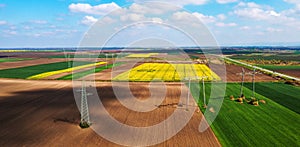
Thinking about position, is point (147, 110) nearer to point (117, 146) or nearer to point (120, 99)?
point (120, 99)

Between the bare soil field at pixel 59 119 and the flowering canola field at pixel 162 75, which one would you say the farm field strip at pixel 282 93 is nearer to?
the flowering canola field at pixel 162 75

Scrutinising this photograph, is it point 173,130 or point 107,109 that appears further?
point 107,109

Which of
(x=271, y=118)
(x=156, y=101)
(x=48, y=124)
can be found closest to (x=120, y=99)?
(x=156, y=101)

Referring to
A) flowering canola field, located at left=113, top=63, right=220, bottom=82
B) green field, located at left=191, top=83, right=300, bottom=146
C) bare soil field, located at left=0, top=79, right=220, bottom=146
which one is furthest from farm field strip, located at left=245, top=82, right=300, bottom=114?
bare soil field, located at left=0, top=79, right=220, bottom=146

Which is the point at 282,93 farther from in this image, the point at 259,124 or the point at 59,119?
the point at 59,119

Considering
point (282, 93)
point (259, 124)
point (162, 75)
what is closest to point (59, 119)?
point (259, 124)

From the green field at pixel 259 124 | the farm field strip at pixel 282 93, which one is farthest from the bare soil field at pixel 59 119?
the farm field strip at pixel 282 93
